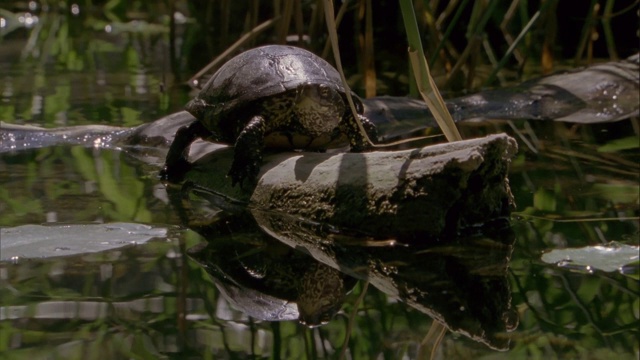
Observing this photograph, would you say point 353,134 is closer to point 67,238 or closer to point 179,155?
point 179,155

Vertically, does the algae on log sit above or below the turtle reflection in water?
above

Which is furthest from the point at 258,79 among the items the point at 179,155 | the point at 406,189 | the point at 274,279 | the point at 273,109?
the point at 274,279

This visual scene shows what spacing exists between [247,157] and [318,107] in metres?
0.31

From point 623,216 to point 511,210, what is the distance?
1.17 feet

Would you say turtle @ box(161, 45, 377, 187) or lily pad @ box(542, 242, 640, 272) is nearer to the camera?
lily pad @ box(542, 242, 640, 272)

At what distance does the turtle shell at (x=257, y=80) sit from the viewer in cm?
354

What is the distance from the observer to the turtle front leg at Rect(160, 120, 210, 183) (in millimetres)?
3846

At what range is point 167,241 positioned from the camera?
9.80 feet

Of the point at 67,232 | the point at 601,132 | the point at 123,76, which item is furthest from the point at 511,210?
the point at 123,76

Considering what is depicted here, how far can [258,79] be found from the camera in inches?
141

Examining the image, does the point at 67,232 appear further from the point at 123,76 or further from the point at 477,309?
the point at 123,76

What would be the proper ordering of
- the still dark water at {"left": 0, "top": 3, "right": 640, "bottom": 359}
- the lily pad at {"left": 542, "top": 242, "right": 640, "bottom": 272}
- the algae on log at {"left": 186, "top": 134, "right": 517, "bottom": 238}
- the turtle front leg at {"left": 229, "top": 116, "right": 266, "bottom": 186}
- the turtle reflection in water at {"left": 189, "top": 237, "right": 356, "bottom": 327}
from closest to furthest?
1. the still dark water at {"left": 0, "top": 3, "right": 640, "bottom": 359}
2. the turtle reflection in water at {"left": 189, "top": 237, "right": 356, "bottom": 327}
3. the lily pad at {"left": 542, "top": 242, "right": 640, "bottom": 272}
4. the algae on log at {"left": 186, "top": 134, "right": 517, "bottom": 238}
5. the turtle front leg at {"left": 229, "top": 116, "right": 266, "bottom": 186}

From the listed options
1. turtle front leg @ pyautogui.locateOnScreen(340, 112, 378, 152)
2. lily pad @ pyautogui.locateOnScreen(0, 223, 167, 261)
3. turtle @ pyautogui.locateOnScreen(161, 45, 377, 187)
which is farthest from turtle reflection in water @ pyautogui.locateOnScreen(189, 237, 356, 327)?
turtle front leg @ pyautogui.locateOnScreen(340, 112, 378, 152)

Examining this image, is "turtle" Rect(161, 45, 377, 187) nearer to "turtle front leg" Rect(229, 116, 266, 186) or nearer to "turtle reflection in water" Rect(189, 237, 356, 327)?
"turtle front leg" Rect(229, 116, 266, 186)
